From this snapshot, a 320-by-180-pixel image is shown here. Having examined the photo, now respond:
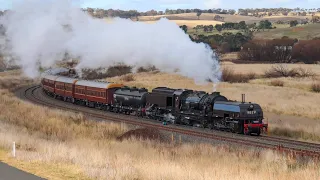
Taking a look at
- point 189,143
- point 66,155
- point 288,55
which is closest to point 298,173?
point 66,155

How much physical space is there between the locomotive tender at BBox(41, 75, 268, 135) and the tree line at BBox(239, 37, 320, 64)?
205 feet

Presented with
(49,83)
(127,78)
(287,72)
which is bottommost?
(127,78)

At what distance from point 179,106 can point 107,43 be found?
36.3 feet

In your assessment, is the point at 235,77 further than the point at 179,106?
Yes

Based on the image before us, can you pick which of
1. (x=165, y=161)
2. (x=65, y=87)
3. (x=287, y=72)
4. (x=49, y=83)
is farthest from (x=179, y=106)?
(x=287, y=72)

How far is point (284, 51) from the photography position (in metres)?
100

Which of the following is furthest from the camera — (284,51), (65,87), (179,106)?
(284,51)

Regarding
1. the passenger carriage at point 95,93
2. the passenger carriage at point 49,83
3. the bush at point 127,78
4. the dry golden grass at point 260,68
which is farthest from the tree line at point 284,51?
the passenger carriage at point 95,93

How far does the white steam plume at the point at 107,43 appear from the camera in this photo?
33.3m

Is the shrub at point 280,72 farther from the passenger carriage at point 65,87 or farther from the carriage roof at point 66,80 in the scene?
the passenger carriage at point 65,87

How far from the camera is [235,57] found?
362 feet

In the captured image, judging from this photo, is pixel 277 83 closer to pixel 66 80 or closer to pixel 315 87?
pixel 315 87

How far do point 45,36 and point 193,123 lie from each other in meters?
25.8

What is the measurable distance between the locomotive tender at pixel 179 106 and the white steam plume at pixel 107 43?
2263mm
